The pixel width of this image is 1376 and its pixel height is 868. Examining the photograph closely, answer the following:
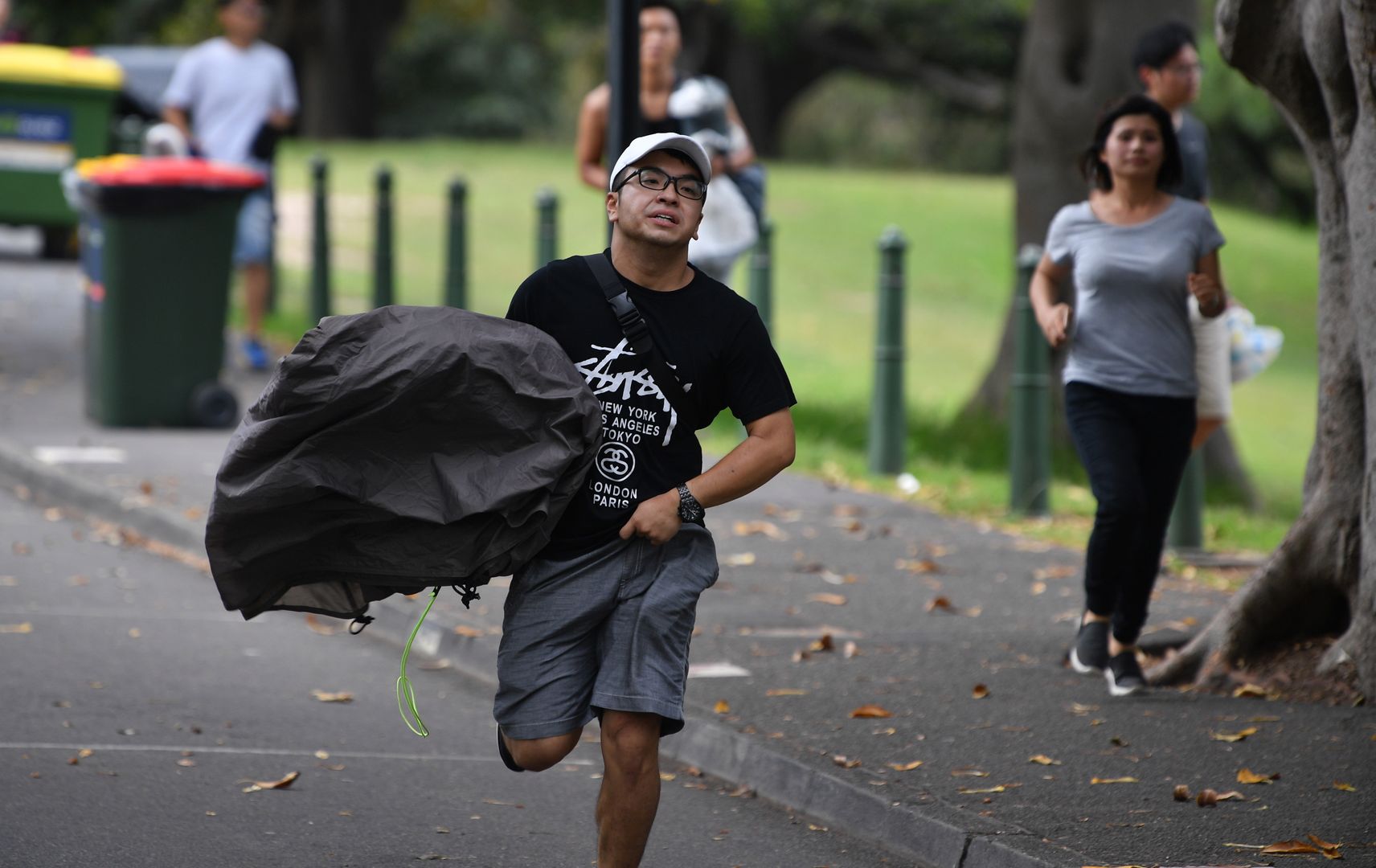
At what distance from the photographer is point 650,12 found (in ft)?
34.8

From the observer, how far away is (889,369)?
1169 cm

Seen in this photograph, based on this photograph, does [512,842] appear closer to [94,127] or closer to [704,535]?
[704,535]

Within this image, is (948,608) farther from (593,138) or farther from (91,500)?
(91,500)

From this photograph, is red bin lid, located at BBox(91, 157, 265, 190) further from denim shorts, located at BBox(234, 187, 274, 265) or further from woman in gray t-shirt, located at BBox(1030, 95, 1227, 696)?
woman in gray t-shirt, located at BBox(1030, 95, 1227, 696)

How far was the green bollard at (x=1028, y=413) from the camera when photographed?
10.5 meters

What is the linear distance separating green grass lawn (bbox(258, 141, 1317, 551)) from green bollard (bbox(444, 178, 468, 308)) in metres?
2.22

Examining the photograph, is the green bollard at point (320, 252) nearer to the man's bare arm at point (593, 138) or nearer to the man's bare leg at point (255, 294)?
the man's bare leg at point (255, 294)

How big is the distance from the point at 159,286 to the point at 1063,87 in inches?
217

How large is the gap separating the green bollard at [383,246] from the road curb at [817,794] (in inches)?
287

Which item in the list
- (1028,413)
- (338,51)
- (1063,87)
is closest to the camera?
(1028,413)

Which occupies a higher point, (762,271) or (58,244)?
(762,271)

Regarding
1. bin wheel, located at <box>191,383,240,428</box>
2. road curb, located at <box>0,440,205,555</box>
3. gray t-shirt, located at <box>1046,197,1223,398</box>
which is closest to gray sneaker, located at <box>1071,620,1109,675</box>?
gray t-shirt, located at <box>1046,197,1223,398</box>

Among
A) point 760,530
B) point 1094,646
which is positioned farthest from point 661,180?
point 760,530

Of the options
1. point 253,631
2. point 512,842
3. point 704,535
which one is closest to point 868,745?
point 512,842
